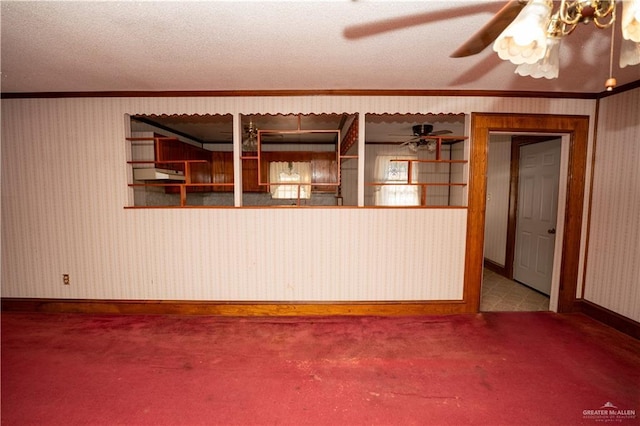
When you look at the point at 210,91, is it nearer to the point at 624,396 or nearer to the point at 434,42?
the point at 434,42

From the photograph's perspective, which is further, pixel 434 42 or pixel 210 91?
pixel 210 91

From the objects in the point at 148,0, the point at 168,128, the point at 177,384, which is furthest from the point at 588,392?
the point at 168,128

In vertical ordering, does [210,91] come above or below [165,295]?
above

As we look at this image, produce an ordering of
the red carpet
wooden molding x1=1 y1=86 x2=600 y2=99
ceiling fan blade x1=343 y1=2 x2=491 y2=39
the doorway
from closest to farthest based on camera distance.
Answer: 1. ceiling fan blade x1=343 y1=2 x2=491 y2=39
2. the red carpet
3. wooden molding x1=1 y1=86 x2=600 y2=99
4. the doorway

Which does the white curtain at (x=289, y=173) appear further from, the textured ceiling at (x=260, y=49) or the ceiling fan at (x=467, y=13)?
the ceiling fan at (x=467, y=13)

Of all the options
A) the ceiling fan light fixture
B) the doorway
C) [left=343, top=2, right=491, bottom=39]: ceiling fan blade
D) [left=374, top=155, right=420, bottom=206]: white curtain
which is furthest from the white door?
[left=343, top=2, right=491, bottom=39]: ceiling fan blade

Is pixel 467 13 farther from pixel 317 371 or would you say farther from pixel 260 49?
pixel 317 371

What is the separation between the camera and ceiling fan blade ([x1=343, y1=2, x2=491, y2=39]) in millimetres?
1645

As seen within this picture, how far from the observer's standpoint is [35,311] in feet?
10.4

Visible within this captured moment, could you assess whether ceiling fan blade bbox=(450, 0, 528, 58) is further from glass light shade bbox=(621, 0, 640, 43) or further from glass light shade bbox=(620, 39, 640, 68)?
glass light shade bbox=(620, 39, 640, 68)

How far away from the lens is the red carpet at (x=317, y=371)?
1.76 metres

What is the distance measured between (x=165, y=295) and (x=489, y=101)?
407cm

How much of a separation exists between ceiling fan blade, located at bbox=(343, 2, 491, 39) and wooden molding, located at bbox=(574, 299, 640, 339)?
3123 mm

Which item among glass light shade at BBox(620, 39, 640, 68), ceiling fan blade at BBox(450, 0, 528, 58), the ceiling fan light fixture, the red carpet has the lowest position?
the red carpet
